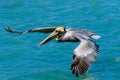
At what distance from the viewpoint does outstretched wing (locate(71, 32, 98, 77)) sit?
416 inches

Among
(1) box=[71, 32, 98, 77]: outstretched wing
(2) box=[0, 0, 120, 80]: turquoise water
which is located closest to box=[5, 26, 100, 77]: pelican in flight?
(1) box=[71, 32, 98, 77]: outstretched wing

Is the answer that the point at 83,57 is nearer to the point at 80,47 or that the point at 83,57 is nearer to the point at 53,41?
the point at 80,47

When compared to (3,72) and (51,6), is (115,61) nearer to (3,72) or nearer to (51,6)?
(3,72)

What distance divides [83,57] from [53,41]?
5251mm

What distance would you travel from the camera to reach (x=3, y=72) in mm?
13680

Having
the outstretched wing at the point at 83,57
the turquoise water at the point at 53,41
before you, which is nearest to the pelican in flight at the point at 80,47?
the outstretched wing at the point at 83,57

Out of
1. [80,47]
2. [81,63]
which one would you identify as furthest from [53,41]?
[81,63]

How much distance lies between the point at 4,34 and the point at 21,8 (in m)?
2.50

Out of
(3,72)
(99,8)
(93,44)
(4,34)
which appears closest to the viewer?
(93,44)

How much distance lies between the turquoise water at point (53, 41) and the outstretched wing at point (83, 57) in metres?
1.83

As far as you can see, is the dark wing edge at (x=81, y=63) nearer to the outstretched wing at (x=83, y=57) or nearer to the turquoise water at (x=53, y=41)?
the outstretched wing at (x=83, y=57)

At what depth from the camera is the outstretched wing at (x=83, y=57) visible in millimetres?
10570

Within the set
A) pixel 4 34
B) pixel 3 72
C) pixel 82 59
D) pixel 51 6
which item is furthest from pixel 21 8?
pixel 82 59

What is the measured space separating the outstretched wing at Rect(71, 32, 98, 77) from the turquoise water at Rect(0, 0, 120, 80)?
183 cm
